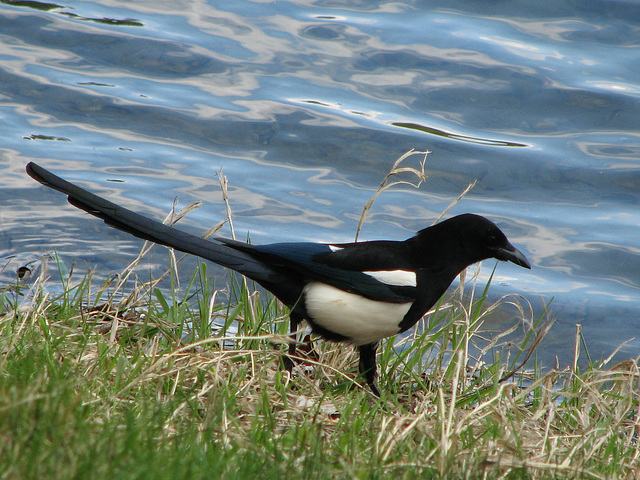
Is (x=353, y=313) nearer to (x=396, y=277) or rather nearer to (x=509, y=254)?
(x=396, y=277)

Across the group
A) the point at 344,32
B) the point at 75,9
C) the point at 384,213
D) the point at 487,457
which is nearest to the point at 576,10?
the point at 344,32

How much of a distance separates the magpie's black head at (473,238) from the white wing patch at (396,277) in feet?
0.78

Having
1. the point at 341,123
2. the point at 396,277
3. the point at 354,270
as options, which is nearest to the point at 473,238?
the point at 396,277

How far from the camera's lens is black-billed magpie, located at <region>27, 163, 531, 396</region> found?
3.31 metres

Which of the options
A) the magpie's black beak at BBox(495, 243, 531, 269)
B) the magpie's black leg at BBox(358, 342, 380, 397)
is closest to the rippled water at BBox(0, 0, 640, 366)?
the magpie's black beak at BBox(495, 243, 531, 269)

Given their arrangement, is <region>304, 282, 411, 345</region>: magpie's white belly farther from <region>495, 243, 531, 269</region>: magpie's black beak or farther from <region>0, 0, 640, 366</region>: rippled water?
<region>0, 0, 640, 366</region>: rippled water

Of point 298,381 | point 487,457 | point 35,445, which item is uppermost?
point 35,445

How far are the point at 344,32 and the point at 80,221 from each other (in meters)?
4.05

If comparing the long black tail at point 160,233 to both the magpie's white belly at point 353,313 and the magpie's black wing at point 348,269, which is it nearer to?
the magpie's black wing at point 348,269

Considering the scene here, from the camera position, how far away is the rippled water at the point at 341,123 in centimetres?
574

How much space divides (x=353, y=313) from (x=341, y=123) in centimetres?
409

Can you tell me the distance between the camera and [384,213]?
245 inches

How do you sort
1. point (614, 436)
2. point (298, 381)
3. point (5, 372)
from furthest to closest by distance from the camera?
point (298, 381), point (614, 436), point (5, 372)

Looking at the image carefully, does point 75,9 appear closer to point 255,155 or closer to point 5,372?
point 255,155
